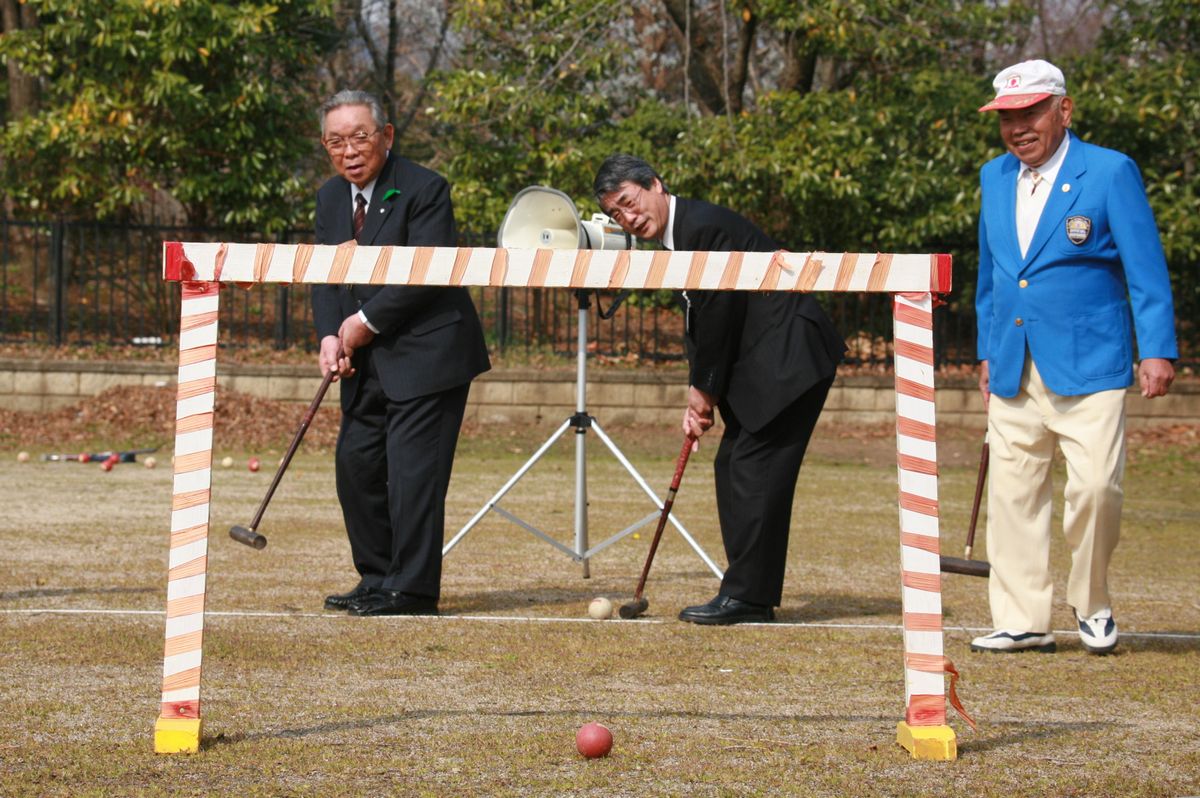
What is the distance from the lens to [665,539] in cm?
924

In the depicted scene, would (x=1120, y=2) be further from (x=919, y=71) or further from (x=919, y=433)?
(x=919, y=433)

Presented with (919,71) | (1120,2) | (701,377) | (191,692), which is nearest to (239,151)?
(919,71)

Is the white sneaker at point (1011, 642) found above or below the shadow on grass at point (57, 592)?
above

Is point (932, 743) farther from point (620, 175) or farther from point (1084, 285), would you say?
point (620, 175)

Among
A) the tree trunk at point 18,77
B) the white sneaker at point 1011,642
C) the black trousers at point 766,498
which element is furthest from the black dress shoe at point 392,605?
the tree trunk at point 18,77

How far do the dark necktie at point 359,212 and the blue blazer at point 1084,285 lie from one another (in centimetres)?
248

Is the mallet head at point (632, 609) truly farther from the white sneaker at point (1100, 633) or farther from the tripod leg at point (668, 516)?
the white sneaker at point (1100, 633)

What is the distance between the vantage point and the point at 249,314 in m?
18.0

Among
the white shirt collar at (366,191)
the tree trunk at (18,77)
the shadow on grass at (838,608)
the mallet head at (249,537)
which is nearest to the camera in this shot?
the white shirt collar at (366,191)

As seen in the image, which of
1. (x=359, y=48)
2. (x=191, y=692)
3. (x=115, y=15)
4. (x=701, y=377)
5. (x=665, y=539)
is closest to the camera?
(x=191, y=692)

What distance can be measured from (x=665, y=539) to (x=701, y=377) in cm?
310

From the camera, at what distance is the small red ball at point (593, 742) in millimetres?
3973

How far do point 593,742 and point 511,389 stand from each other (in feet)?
42.3

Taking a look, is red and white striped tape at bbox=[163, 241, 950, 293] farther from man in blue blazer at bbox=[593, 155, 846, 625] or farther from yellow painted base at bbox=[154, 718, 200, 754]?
man in blue blazer at bbox=[593, 155, 846, 625]
